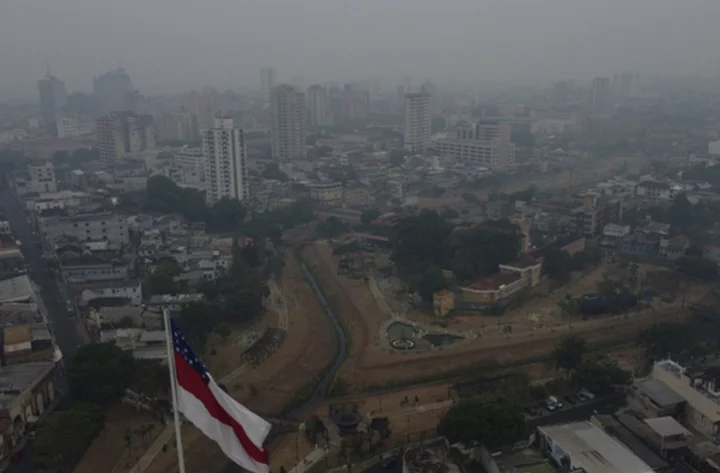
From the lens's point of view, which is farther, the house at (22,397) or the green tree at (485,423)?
the house at (22,397)

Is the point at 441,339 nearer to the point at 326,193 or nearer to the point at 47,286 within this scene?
the point at 47,286

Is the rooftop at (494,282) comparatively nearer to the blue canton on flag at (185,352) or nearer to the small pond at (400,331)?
the small pond at (400,331)

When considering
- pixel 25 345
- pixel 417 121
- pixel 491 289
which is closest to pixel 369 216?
pixel 491 289

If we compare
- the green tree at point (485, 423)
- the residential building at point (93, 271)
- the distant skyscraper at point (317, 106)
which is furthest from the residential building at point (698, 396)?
the distant skyscraper at point (317, 106)

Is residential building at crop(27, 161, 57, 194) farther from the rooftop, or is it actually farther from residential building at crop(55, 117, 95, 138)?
residential building at crop(55, 117, 95, 138)

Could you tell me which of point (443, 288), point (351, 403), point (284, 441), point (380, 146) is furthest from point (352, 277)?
point (380, 146)

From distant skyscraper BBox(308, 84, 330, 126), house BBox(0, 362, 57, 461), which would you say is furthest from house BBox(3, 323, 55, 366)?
distant skyscraper BBox(308, 84, 330, 126)

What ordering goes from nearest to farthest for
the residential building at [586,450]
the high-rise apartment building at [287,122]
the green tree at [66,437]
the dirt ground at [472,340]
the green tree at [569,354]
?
the residential building at [586,450]
the green tree at [66,437]
the green tree at [569,354]
the dirt ground at [472,340]
the high-rise apartment building at [287,122]
